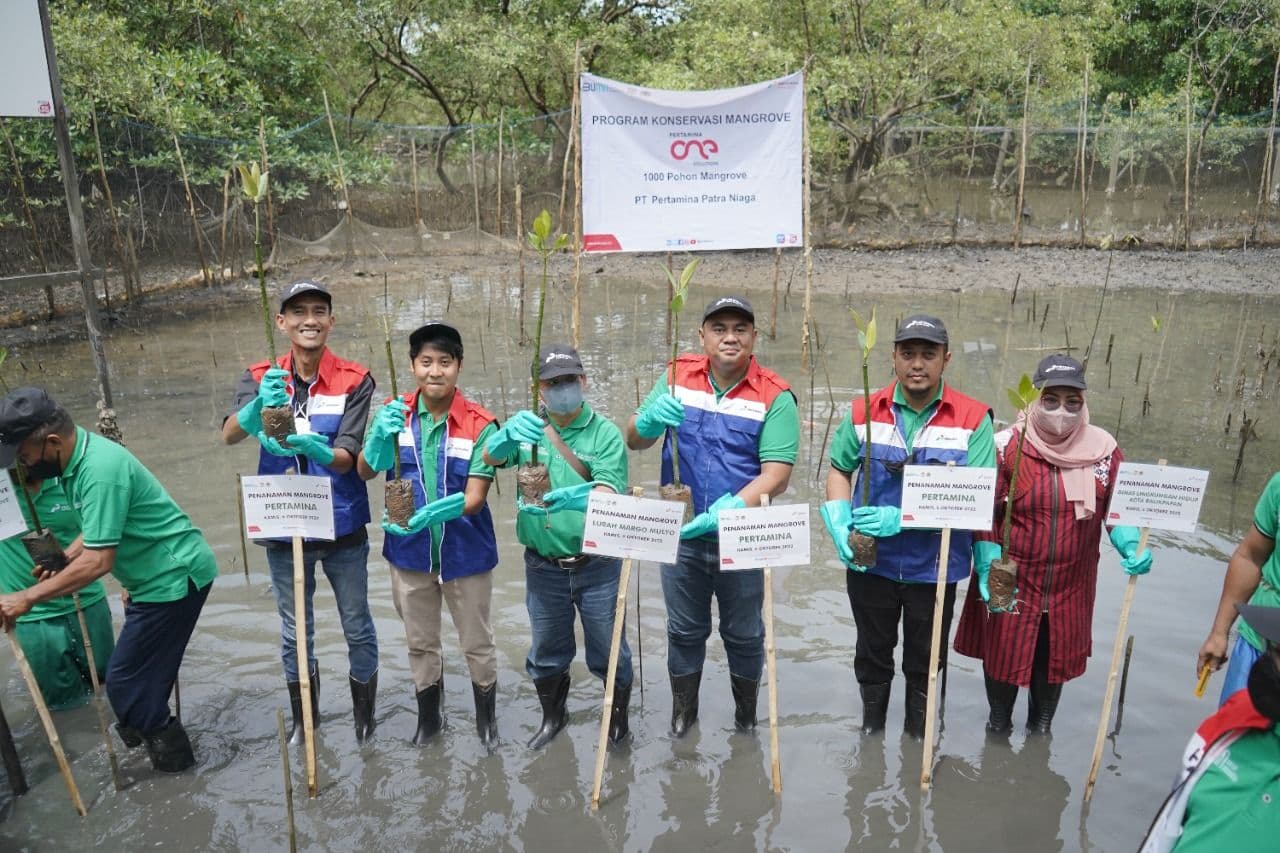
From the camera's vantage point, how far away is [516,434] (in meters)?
3.79

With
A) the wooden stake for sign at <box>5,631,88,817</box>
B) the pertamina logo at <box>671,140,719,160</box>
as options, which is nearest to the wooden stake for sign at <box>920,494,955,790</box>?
the wooden stake for sign at <box>5,631,88,817</box>

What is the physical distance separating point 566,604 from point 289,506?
1.21 meters

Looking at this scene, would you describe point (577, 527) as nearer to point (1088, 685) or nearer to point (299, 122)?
point (1088, 685)

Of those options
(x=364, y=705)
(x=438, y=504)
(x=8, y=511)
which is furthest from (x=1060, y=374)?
(x=8, y=511)

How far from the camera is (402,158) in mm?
20219

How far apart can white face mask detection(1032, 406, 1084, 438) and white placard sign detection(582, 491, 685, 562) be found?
153cm

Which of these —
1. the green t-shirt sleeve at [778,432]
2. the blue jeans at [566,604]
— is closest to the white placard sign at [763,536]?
the green t-shirt sleeve at [778,432]

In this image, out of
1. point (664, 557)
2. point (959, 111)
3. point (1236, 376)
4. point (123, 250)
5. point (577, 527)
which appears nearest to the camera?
point (664, 557)

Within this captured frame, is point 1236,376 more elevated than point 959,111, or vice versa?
point 959,111

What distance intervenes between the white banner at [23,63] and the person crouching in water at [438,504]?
4239mm

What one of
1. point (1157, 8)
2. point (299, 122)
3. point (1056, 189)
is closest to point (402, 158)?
point (299, 122)

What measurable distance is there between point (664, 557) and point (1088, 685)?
8.76 ft

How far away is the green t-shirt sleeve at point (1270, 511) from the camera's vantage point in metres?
3.15

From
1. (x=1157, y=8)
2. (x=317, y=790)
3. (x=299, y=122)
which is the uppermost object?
(x=1157, y=8)
